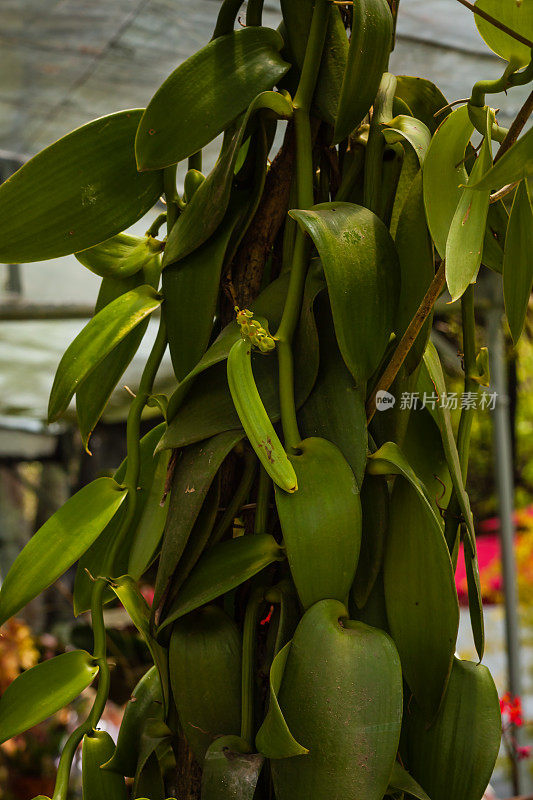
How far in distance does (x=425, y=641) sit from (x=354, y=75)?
0.21 meters

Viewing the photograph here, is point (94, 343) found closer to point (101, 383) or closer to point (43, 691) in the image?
point (101, 383)

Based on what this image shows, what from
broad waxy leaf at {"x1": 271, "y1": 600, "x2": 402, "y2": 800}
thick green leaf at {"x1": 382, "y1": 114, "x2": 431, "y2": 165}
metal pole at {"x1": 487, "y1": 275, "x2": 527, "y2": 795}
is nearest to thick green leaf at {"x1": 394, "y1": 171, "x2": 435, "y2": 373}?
thick green leaf at {"x1": 382, "y1": 114, "x2": 431, "y2": 165}

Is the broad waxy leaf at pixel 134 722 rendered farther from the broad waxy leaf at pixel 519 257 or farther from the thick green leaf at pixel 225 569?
the broad waxy leaf at pixel 519 257

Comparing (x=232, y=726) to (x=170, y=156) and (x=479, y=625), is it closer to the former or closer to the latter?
(x=479, y=625)

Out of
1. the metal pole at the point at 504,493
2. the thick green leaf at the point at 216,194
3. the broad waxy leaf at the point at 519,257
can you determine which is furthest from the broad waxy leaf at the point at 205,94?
the metal pole at the point at 504,493

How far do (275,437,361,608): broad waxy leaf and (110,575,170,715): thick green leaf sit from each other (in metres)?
0.07

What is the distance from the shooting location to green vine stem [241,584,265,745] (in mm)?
288

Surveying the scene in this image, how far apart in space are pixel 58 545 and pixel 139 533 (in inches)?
1.6

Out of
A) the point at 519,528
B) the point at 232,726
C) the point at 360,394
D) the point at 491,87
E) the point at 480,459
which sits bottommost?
the point at 519,528

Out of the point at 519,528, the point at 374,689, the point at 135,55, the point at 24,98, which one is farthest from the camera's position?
the point at 519,528

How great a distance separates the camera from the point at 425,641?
281 mm

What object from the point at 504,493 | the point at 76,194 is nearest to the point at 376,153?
the point at 76,194

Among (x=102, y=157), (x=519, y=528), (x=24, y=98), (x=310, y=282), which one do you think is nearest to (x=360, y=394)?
(x=310, y=282)

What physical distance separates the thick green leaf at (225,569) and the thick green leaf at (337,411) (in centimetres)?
4
